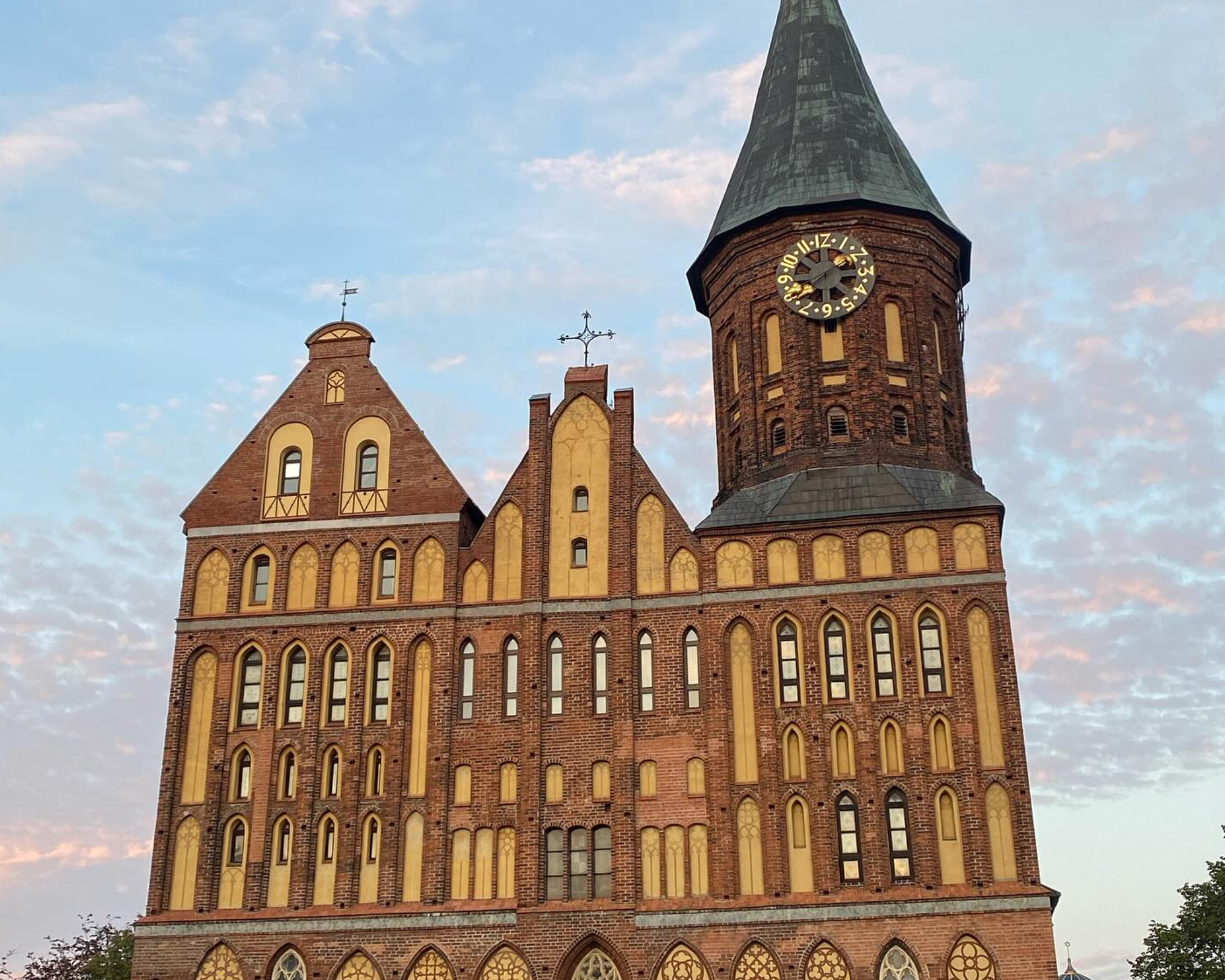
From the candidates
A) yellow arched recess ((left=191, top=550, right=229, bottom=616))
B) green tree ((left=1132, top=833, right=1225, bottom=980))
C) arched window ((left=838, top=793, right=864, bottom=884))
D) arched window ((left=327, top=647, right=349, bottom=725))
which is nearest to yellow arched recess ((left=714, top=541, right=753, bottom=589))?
arched window ((left=838, top=793, right=864, bottom=884))

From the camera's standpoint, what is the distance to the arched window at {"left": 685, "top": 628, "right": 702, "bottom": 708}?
3275 cm

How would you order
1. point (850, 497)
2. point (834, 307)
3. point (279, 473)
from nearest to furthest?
point (850, 497)
point (279, 473)
point (834, 307)

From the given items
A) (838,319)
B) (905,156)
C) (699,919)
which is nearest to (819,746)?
(699,919)

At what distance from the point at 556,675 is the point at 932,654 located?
27.8 feet

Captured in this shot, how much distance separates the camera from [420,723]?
33.3 meters

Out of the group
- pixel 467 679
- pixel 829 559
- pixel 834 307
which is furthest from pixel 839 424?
pixel 467 679

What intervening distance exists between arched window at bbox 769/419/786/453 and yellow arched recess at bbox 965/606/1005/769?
6987mm

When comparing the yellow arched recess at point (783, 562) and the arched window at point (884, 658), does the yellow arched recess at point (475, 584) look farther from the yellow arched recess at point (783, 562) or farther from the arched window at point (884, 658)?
the arched window at point (884, 658)

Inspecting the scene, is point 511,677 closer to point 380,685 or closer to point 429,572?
point 380,685

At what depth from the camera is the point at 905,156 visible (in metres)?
41.2

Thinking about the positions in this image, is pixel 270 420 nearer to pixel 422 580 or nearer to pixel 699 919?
pixel 422 580

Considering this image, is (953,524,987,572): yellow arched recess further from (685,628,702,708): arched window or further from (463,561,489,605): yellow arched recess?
(463,561,489,605): yellow arched recess

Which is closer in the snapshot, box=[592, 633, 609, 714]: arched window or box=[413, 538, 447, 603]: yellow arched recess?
box=[592, 633, 609, 714]: arched window

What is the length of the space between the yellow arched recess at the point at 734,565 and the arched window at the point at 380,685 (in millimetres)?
7943
